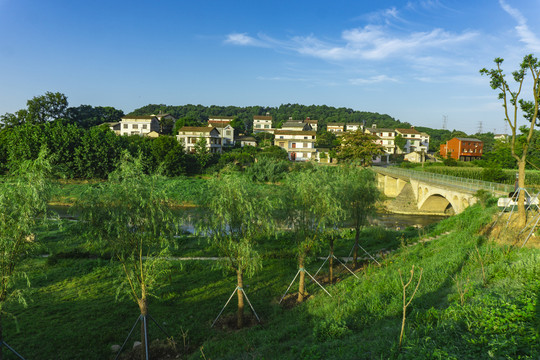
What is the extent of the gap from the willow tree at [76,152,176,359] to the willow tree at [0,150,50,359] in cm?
131

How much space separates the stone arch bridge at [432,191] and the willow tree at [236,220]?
73.7 ft

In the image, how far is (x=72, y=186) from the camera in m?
53.2

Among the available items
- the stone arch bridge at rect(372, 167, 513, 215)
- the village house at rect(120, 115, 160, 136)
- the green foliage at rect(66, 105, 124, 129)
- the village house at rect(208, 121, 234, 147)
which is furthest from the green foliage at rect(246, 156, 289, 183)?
the green foliage at rect(66, 105, 124, 129)

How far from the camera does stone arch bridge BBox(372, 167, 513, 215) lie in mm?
29953

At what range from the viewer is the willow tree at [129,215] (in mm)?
10953

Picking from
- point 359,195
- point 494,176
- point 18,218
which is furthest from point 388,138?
point 18,218

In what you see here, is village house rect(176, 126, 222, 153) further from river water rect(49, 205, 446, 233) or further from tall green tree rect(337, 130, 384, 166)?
river water rect(49, 205, 446, 233)

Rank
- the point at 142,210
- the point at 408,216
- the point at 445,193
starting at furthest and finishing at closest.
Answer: the point at 408,216
the point at 445,193
the point at 142,210

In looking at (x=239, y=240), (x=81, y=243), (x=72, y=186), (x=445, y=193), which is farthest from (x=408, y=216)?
(x=72, y=186)

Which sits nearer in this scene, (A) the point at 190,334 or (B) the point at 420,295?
(B) the point at 420,295

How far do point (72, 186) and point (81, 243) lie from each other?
107 ft

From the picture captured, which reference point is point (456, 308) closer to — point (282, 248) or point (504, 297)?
point (504, 297)

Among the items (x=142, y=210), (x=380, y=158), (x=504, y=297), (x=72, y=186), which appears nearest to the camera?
(x=504, y=297)

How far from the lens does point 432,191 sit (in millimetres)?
39688
